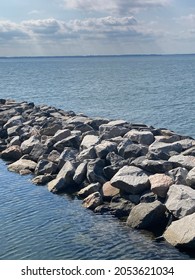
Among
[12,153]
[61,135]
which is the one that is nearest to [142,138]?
[61,135]

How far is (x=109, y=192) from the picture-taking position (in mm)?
21906

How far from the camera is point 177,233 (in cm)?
1703

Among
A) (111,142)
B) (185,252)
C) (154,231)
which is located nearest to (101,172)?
(111,142)

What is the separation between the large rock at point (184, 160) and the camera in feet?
73.4

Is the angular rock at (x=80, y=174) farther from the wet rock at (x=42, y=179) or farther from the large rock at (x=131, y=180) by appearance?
the large rock at (x=131, y=180)

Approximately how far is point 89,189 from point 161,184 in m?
3.95

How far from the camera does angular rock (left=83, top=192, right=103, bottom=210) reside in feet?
68.9

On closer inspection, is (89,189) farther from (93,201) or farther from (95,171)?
(95,171)

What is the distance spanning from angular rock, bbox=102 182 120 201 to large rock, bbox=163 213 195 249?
4631 mm

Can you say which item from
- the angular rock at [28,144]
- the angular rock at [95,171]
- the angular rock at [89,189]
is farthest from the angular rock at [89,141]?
the angular rock at [89,189]

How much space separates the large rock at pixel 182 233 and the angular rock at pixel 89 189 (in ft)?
18.2

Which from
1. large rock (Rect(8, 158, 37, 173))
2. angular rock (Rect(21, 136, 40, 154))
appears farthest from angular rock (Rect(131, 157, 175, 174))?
angular rock (Rect(21, 136, 40, 154))

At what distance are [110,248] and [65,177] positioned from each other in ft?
25.1
